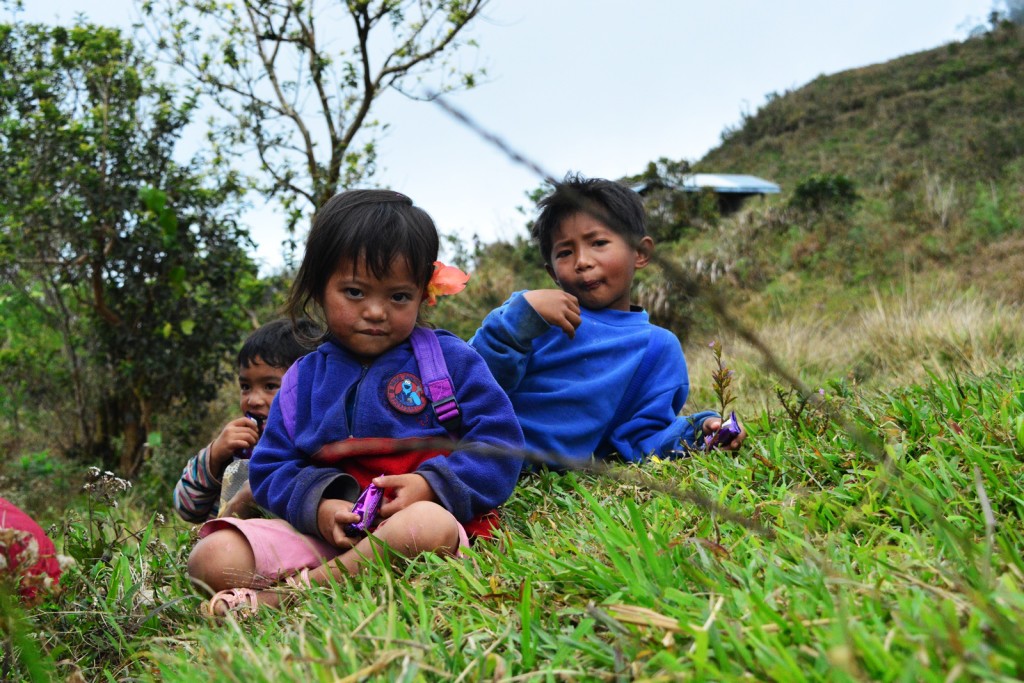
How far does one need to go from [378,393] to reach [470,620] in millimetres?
1147

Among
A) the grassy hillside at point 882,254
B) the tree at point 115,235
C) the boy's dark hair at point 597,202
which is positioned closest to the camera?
the boy's dark hair at point 597,202

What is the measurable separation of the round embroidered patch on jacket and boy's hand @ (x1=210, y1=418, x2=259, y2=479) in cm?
91

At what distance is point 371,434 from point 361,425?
4cm

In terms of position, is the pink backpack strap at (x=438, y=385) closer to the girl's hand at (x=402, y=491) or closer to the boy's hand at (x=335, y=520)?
the girl's hand at (x=402, y=491)

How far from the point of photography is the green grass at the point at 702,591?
1.15m

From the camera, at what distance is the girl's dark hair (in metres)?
2.59

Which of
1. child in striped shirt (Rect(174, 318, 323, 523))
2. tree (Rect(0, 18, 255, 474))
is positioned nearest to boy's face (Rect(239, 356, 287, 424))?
child in striped shirt (Rect(174, 318, 323, 523))

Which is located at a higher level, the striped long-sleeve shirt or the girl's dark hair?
the girl's dark hair

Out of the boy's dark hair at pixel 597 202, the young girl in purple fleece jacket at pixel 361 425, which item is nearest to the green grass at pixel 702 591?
the young girl in purple fleece jacket at pixel 361 425

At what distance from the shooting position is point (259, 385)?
3752 mm

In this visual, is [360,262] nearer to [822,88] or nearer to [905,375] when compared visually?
[905,375]

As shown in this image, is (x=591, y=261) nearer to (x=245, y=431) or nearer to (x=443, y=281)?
(x=443, y=281)

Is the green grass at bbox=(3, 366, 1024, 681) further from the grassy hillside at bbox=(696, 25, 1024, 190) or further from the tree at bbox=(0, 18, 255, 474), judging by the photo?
the grassy hillside at bbox=(696, 25, 1024, 190)

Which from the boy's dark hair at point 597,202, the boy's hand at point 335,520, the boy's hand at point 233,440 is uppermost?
the boy's dark hair at point 597,202
